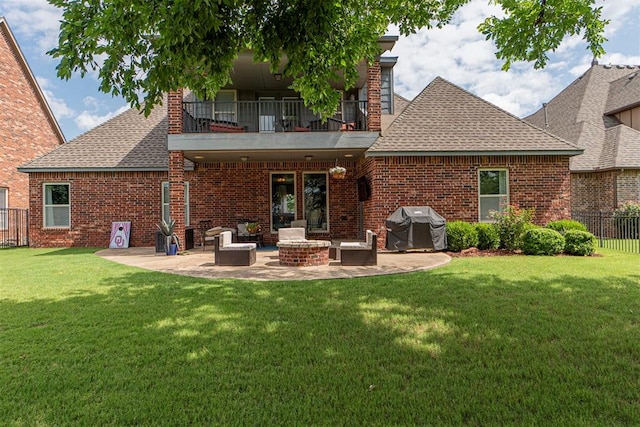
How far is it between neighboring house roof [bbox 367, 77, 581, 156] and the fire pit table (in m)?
4.26

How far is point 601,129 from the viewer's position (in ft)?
61.4

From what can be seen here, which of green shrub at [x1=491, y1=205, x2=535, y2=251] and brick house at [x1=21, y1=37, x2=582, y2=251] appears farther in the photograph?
brick house at [x1=21, y1=37, x2=582, y2=251]

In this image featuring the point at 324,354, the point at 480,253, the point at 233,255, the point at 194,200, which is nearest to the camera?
the point at 324,354

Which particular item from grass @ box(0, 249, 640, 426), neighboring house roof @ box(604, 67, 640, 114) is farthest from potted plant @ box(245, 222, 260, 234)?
neighboring house roof @ box(604, 67, 640, 114)

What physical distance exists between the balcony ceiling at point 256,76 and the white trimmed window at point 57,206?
323 inches

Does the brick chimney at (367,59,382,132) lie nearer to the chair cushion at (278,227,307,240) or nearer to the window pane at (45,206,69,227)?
the chair cushion at (278,227,307,240)

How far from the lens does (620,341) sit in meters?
3.89

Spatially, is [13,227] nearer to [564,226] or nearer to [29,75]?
[29,75]

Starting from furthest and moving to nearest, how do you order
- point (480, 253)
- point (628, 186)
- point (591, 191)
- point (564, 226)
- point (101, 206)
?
1. point (591, 191)
2. point (628, 186)
3. point (101, 206)
4. point (564, 226)
5. point (480, 253)

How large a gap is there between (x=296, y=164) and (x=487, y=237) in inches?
303

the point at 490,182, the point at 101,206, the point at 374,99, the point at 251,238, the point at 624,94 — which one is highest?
the point at 624,94

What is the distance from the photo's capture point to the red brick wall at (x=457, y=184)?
39.2ft

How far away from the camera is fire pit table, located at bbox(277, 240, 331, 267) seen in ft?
29.3

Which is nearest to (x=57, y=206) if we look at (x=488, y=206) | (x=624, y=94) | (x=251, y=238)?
(x=251, y=238)
